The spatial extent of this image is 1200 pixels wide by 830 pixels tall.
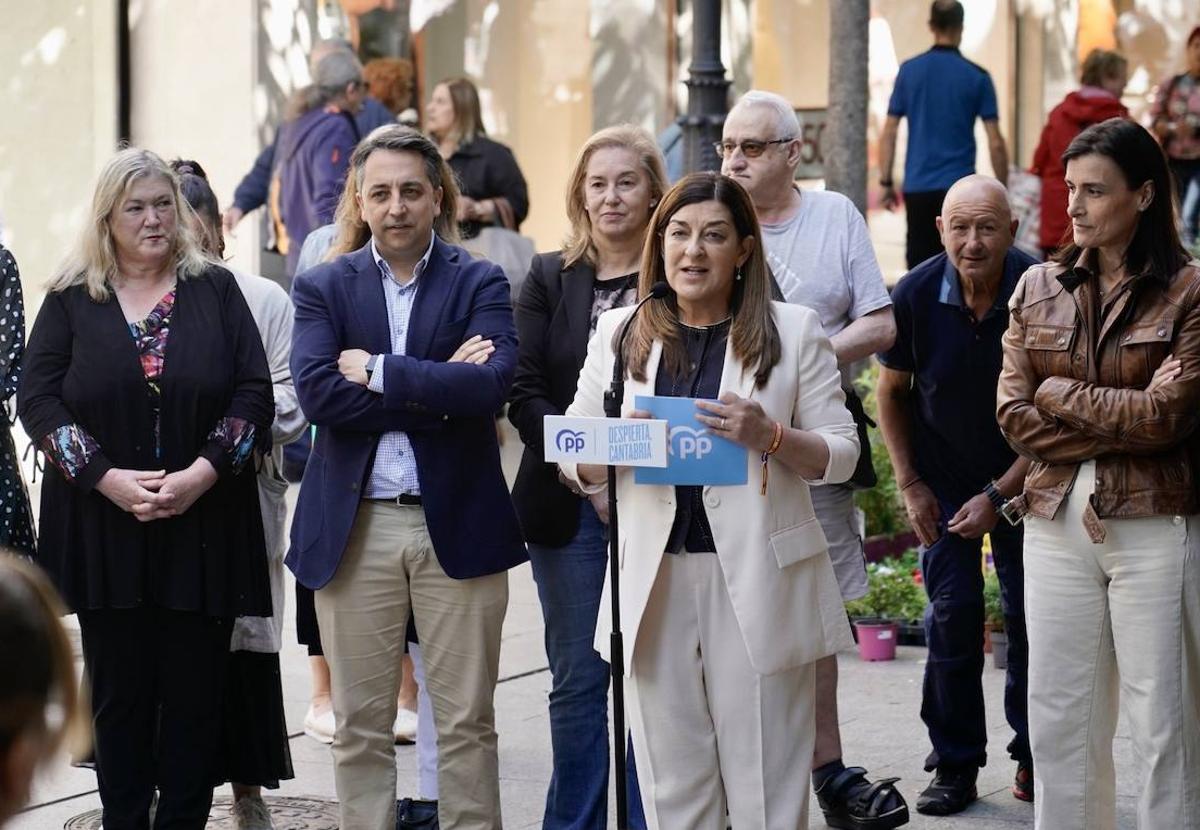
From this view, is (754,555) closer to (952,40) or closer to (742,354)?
(742,354)

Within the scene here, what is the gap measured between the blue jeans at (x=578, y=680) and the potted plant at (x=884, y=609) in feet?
10.2

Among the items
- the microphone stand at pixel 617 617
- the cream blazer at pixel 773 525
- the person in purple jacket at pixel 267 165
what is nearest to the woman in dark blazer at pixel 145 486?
the cream blazer at pixel 773 525

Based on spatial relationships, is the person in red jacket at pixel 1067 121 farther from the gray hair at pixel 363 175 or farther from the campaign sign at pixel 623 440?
the campaign sign at pixel 623 440

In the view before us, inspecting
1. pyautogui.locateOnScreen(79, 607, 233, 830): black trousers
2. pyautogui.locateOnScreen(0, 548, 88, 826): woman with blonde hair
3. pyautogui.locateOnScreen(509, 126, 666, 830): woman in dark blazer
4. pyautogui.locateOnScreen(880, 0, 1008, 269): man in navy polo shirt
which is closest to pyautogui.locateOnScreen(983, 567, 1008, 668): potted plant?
pyautogui.locateOnScreen(509, 126, 666, 830): woman in dark blazer

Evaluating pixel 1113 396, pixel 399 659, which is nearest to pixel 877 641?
pixel 399 659

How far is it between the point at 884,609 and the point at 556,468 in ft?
12.0

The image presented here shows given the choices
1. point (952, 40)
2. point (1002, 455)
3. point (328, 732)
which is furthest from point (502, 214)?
point (1002, 455)

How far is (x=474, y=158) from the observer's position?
12133 mm

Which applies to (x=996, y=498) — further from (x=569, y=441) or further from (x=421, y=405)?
(x=569, y=441)

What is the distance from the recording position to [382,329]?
6.09m

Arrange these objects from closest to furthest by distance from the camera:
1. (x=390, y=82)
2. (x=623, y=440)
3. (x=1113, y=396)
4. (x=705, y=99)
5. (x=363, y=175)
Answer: (x=623, y=440)
(x=1113, y=396)
(x=363, y=175)
(x=705, y=99)
(x=390, y=82)

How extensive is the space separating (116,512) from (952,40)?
9.33 m

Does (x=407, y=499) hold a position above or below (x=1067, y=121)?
below

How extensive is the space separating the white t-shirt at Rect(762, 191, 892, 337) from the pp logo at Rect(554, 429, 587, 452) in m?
1.84
